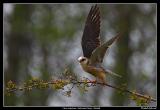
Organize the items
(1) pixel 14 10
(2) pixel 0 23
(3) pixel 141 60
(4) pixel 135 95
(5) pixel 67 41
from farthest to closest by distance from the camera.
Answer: (1) pixel 14 10, (5) pixel 67 41, (3) pixel 141 60, (2) pixel 0 23, (4) pixel 135 95

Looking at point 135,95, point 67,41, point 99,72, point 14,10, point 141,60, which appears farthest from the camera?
point 14,10

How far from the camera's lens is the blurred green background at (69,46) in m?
12.3

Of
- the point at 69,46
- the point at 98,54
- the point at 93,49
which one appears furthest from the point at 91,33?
the point at 69,46

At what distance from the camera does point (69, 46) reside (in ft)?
42.7

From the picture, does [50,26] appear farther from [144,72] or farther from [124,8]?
[144,72]

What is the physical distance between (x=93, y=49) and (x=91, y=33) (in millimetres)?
170

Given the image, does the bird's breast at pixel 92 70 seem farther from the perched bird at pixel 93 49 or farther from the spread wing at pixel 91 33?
the spread wing at pixel 91 33

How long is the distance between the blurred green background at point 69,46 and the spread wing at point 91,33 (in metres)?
5.51

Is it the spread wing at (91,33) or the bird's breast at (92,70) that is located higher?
the spread wing at (91,33)

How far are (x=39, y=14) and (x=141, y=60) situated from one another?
290cm

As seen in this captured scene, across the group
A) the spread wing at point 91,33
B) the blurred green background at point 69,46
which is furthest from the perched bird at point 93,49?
the blurred green background at point 69,46

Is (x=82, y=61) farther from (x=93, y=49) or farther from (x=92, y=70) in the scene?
(x=93, y=49)

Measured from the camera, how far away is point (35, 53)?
1365 cm

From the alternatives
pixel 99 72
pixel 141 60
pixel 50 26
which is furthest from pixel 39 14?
pixel 99 72
